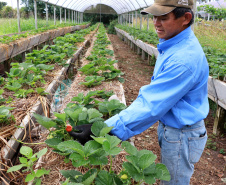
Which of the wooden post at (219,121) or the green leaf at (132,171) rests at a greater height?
the green leaf at (132,171)

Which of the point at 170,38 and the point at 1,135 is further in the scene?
the point at 1,135

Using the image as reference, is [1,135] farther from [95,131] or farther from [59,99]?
[59,99]

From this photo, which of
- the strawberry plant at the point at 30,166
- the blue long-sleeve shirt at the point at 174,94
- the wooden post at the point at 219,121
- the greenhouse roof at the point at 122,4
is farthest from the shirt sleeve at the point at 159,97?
the greenhouse roof at the point at 122,4

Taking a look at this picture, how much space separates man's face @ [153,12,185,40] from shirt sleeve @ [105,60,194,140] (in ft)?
1.00

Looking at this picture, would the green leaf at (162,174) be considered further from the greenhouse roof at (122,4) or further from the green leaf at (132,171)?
the greenhouse roof at (122,4)

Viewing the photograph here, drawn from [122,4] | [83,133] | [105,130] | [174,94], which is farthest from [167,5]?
[122,4]

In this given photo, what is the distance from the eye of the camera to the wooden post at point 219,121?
3537 millimetres

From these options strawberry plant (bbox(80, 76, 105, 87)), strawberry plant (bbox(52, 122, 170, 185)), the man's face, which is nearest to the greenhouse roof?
strawberry plant (bbox(80, 76, 105, 87))

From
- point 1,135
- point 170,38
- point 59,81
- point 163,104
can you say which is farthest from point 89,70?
point 163,104

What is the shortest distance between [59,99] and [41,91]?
34.6 inches

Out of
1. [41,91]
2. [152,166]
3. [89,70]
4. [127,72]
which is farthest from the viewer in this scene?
[127,72]

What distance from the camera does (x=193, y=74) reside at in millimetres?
1324

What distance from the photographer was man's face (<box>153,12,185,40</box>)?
4.86 ft

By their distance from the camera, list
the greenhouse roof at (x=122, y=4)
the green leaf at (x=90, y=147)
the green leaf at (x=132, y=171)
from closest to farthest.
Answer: the green leaf at (x=132, y=171) → the green leaf at (x=90, y=147) → the greenhouse roof at (x=122, y=4)
